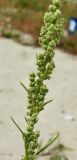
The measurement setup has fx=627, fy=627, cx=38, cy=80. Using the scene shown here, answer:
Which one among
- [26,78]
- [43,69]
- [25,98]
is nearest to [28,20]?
[26,78]

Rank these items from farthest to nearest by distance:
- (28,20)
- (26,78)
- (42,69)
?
1. (28,20)
2. (26,78)
3. (42,69)

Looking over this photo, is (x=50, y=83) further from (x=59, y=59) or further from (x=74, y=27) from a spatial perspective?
(x=74, y=27)

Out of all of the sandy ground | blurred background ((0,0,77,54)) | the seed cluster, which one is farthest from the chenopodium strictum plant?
blurred background ((0,0,77,54))

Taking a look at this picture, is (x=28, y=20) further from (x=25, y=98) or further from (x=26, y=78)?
(x=25, y=98)

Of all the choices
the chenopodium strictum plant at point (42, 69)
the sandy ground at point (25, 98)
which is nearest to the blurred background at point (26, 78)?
the sandy ground at point (25, 98)

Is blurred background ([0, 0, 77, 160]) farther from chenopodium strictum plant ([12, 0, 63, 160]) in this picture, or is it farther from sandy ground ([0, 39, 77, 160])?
chenopodium strictum plant ([12, 0, 63, 160])

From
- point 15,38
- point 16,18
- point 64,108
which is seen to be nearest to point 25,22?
point 16,18

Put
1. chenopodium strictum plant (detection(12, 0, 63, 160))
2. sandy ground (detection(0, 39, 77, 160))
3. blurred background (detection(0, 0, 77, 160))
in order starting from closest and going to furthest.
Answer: chenopodium strictum plant (detection(12, 0, 63, 160))
sandy ground (detection(0, 39, 77, 160))
blurred background (detection(0, 0, 77, 160))
